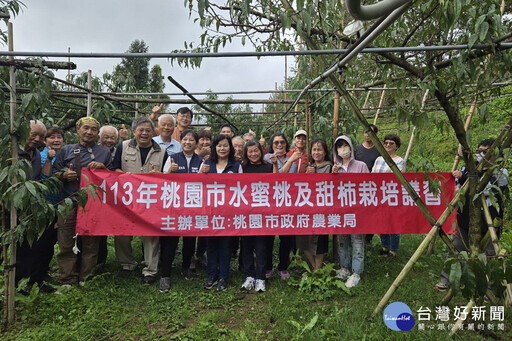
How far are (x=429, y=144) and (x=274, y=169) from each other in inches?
404

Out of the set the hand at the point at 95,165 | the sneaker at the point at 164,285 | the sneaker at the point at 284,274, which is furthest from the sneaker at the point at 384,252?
the hand at the point at 95,165

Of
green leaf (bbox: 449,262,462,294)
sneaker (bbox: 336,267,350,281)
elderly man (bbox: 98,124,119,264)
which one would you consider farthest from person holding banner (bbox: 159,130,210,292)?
green leaf (bbox: 449,262,462,294)

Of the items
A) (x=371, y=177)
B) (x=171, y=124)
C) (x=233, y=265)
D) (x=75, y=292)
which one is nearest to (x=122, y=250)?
(x=75, y=292)

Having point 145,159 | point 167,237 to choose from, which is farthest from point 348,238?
point 145,159

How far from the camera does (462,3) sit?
1.76 metres

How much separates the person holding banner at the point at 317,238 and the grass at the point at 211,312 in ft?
1.08

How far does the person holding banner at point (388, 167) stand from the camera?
405 centimetres

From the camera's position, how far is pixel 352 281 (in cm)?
345

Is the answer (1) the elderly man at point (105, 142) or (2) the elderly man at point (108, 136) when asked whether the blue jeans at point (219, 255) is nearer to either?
(1) the elderly man at point (105, 142)

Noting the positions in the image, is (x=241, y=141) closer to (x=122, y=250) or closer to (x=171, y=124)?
(x=171, y=124)

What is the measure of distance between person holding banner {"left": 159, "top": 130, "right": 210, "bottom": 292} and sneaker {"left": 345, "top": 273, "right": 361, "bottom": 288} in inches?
72.3

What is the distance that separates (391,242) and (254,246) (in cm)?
211

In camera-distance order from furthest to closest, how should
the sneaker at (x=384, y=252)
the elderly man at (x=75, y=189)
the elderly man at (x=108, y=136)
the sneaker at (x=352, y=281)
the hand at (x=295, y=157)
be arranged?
the sneaker at (x=384, y=252), the elderly man at (x=108, y=136), the hand at (x=295, y=157), the sneaker at (x=352, y=281), the elderly man at (x=75, y=189)

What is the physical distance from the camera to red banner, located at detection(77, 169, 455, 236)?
11.1ft
